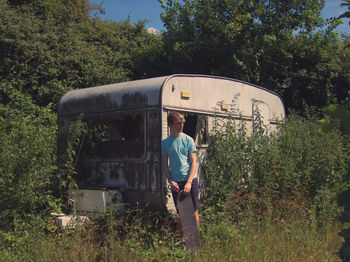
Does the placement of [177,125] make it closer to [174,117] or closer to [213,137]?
[174,117]

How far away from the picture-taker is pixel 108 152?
6.13m

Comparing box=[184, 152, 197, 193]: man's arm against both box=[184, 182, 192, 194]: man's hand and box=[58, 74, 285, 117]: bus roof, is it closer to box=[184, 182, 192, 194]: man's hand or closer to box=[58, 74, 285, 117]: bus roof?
box=[184, 182, 192, 194]: man's hand

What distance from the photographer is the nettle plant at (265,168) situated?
5.89 m

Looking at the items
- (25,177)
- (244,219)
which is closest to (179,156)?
(244,219)

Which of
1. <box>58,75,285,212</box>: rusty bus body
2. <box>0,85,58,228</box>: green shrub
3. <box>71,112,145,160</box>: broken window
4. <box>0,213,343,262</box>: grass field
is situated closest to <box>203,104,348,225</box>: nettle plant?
<box>58,75,285,212</box>: rusty bus body

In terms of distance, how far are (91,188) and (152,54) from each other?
8.84 metres

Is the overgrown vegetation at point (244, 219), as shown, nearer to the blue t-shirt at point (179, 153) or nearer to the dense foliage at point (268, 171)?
the dense foliage at point (268, 171)

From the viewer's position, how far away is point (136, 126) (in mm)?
6699

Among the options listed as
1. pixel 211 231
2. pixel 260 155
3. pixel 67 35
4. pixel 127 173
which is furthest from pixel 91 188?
pixel 67 35

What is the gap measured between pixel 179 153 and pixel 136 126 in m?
1.87

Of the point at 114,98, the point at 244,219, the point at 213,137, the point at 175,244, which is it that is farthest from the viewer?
the point at 213,137

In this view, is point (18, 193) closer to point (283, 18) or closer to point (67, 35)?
point (67, 35)

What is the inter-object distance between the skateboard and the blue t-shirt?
0.96 ft

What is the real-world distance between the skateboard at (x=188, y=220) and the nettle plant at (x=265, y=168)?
0.87m
